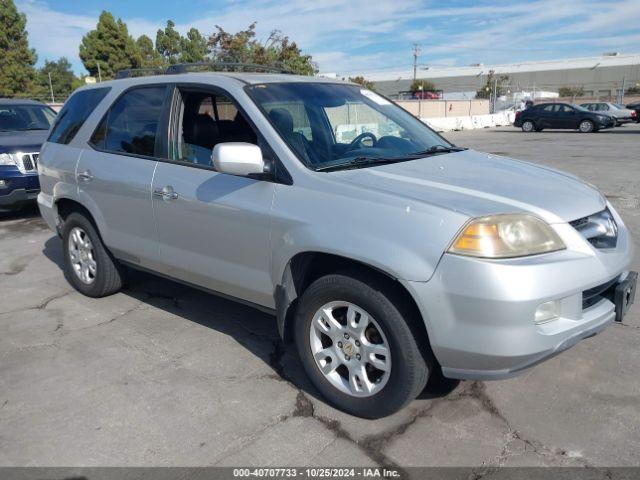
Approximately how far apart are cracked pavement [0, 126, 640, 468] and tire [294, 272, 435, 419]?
158 mm

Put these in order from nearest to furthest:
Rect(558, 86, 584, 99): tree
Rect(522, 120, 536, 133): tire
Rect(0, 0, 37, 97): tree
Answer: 1. Rect(522, 120, 536, 133): tire
2. Rect(0, 0, 37, 97): tree
3. Rect(558, 86, 584, 99): tree

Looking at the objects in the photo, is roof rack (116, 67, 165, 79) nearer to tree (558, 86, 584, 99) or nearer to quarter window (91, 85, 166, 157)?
quarter window (91, 85, 166, 157)

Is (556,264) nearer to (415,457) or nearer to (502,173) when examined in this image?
(502,173)

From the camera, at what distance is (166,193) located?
3.72m

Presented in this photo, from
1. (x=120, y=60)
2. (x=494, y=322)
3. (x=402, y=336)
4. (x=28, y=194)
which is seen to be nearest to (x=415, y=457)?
(x=402, y=336)

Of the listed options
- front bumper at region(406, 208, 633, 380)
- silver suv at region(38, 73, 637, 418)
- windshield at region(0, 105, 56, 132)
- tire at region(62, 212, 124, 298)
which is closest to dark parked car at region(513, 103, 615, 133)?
→ windshield at region(0, 105, 56, 132)

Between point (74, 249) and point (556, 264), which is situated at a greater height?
point (556, 264)

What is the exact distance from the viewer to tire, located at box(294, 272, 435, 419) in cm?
267

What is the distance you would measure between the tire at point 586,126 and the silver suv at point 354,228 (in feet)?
83.8

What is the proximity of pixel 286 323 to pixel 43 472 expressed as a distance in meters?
1.42

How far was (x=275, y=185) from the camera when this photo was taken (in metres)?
3.13

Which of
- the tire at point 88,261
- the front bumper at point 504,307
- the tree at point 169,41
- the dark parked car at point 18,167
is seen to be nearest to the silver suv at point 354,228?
the front bumper at point 504,307

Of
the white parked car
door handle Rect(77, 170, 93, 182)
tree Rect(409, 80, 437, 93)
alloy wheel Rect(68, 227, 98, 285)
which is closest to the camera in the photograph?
door handle Rect(77, 170, 93, 182)

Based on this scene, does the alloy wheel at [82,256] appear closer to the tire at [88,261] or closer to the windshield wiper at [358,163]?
the tire at [88,261]
